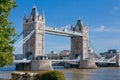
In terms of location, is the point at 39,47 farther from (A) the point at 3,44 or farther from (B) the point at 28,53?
(A) the point at 3,44

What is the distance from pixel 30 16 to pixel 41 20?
4.31 meters

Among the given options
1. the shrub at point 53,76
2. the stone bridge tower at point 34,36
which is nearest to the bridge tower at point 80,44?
the stone bridge tower at point 34,36

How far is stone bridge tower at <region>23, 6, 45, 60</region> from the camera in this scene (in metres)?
106

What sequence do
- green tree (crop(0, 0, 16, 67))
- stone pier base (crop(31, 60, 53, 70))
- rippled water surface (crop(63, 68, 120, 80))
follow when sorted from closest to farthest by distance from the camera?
green tree (crop(0, 0, 16, 67))
rippled water surface (crop(63, 68, 120, 80))
stone pier base (crop(31, 60, 53, 70))

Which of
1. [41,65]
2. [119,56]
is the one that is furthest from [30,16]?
[119,56]

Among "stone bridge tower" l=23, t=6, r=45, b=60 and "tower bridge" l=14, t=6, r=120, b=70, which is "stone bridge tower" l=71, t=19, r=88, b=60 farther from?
"stone bridge tower" l=23, t=6, r=45, b=60

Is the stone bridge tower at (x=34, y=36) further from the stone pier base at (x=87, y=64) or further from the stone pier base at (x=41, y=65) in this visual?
the stone pier base at (x=87, y=64)

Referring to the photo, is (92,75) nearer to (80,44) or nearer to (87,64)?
(87,64)

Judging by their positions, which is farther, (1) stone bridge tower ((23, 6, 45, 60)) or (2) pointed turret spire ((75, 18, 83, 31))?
(2) pointed turret spire ((75, 18, 83, 31))

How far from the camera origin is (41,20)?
110 meters

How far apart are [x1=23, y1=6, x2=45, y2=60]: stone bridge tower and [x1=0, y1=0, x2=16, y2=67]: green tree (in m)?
81.2

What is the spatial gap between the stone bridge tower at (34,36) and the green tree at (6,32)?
81.2 meters

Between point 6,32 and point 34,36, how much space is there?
83.9m

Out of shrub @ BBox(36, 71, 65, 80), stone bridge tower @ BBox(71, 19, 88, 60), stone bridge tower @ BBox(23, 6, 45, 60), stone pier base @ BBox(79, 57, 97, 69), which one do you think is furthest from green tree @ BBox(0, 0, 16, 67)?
stone bridge tower @ BBox(71, 19, 88, 60)
